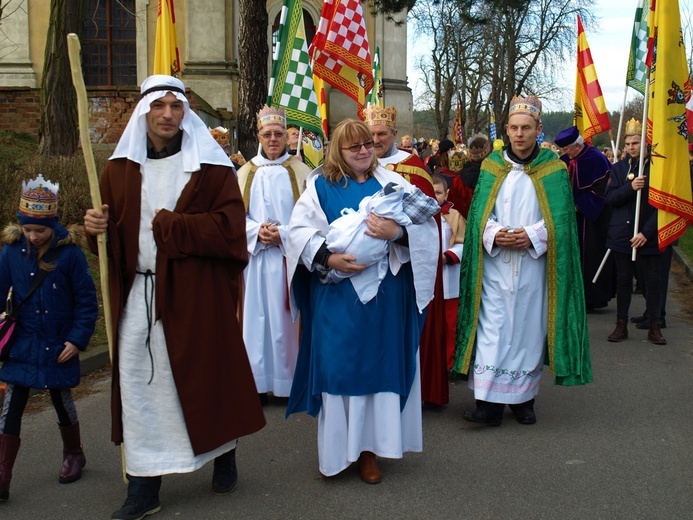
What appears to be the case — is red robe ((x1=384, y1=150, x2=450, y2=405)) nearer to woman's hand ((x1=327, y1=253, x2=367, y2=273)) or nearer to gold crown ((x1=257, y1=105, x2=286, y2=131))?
gold crown ((x1=257, y1=105, x2=286, y2=131))

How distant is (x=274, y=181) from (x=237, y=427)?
2664 millimetres

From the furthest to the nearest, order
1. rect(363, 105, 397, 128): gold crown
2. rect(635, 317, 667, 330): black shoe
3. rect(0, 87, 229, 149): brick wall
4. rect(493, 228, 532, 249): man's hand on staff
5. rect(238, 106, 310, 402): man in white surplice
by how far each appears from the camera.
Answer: rect(0, 87, 229, 149): brick wall, rect(635, 317, 667, 330): black shoe, rect(238, 106, 310, 402): man in white surplice, rect(363, 105, 397, 128): gold crown, rect(493, 228, 532, 249): man's hand on staff

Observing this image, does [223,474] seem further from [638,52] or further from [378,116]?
[638,52]

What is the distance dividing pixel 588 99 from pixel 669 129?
4.94 metres

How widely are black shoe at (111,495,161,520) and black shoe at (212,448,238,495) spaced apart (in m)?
0.38

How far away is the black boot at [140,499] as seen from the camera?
14.3 ft

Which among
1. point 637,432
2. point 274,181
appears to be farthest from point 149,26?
point 637,432

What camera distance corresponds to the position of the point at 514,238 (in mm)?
5898

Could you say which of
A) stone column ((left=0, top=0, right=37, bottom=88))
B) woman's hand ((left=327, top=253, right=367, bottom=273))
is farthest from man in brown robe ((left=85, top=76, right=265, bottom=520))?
stone column ((left=0, top=0, right=37, bottom=88))

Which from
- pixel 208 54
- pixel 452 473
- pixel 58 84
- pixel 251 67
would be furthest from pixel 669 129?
pixel 208 54

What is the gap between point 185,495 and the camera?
15.4 feet

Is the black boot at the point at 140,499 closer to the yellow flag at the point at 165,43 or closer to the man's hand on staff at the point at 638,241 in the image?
the man's hand on staff at the point at 638,241

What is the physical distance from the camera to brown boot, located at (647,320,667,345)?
28.9 ft

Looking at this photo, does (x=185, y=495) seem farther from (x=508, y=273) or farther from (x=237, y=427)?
(x=508, y=273)
